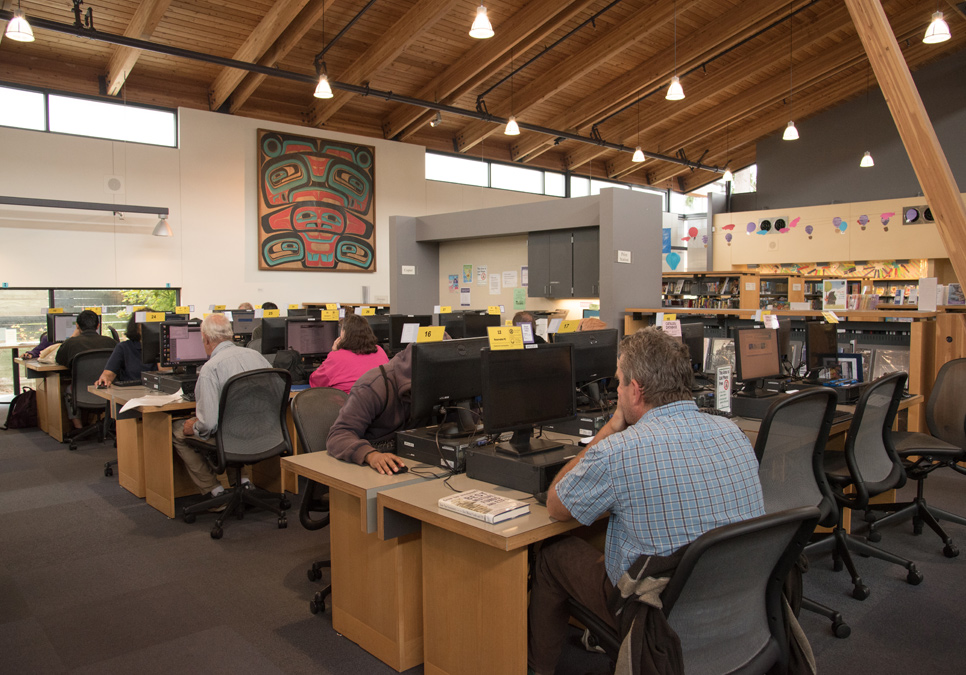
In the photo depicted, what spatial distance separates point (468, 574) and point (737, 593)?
90 cm

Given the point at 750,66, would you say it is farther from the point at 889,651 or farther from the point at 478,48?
the point at 889,651

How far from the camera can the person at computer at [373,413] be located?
9.37ft

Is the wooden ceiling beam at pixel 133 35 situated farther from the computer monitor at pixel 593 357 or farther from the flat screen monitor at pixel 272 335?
the computer monitor at pixel 593 357

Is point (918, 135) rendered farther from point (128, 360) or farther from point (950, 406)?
point (128, 360)

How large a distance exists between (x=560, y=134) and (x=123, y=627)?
12.0 m

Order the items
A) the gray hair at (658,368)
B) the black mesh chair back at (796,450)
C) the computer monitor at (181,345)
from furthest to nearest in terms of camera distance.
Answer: the computer monitor at (181,345)
the black mesh chair back at (796,450)
the gray hair at (658,368)

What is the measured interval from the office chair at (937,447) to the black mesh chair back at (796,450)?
126cm

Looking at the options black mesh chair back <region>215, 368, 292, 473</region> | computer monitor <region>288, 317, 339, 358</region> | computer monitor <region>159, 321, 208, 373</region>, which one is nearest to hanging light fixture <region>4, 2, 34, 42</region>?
computer monitor <region>159, 321, 208, 373</region>

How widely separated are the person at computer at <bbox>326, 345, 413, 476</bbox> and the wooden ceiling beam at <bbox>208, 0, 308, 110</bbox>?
6.80m

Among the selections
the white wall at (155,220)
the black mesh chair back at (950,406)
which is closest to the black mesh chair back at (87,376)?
the white wall at (155,220)

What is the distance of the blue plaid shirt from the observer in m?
1.74

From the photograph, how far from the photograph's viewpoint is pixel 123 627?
2.95 metres

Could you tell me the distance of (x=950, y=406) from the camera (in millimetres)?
4086

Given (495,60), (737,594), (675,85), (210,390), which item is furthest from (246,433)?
(495,60)
